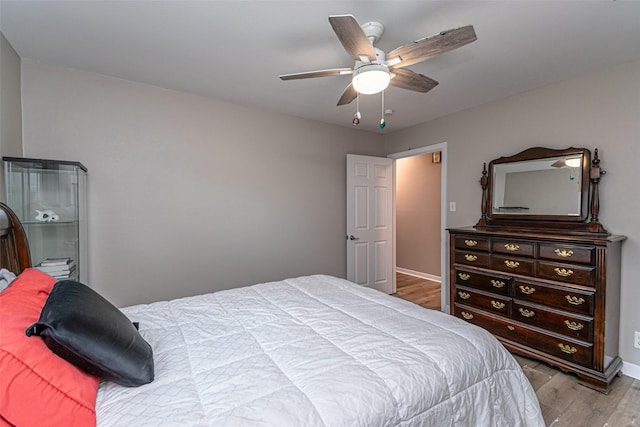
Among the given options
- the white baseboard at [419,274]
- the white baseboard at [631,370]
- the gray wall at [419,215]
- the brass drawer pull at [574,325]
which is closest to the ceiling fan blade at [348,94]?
the brass drawer pull at [574,325]

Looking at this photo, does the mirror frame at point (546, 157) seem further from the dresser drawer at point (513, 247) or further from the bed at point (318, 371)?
the bed at point (318, 371)

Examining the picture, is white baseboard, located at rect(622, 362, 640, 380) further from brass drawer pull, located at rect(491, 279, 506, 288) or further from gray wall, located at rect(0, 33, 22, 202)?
gray wall, located at rect(0, 33, 22, 202)

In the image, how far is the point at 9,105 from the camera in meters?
1.99

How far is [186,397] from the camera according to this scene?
0.93 metres

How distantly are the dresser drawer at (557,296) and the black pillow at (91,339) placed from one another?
2743 mm

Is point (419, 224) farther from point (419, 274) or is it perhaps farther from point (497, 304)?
point (497, 304)

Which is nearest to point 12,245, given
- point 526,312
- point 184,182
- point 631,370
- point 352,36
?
point 184,182

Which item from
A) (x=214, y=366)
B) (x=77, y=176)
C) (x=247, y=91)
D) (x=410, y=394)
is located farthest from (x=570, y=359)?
(x=77, y=176)

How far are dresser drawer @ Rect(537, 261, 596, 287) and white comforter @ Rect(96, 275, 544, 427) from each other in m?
1.22

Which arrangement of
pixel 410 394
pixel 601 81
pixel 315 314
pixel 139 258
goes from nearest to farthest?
pixel 410 394 < pixel 315 314 < pixel 601 81 < pixel 139 258

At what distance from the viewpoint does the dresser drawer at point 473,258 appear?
269 cm

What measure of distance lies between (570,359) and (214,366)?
2635mm

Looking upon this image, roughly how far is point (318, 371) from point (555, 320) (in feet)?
7.35

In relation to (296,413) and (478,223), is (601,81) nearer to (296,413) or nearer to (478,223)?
(478,223)
